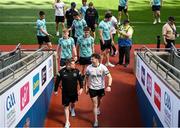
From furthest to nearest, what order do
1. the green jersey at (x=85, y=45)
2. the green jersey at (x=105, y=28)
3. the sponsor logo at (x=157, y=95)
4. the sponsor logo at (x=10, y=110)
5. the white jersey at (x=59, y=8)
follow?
1. the white jersey at (x=59, y=8)
2. the green jersey at (x=105, y=28)
3. the green jersey at (x=85, y=45)
4. the sponsor logo at (x=157, y=95)
5. the sponsor logo at (x=10, y=110)

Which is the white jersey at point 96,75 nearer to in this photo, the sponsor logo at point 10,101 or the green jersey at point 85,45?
the green jersey at point 85,45

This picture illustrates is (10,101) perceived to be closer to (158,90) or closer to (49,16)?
(158,90)

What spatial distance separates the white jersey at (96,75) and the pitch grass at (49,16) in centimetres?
1006

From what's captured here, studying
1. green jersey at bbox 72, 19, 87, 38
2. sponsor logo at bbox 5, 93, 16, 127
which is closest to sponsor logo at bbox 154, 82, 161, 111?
sponsor logo at bbox 5, 93, 16, 127

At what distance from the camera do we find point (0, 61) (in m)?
11.8

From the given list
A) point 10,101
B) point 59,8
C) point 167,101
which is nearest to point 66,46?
point 10,101

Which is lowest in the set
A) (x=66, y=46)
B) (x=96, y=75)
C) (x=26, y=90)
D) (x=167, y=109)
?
(x=167, y=109)

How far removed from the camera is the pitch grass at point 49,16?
2233 cm

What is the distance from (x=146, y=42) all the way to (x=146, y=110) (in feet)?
33.8

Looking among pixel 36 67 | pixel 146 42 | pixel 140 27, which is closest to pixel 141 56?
pixel 36 67

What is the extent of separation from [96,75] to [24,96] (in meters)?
2.18

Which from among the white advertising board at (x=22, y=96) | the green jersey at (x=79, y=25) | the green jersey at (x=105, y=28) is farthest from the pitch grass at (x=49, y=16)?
the white advertising board at (x=22, y=96)

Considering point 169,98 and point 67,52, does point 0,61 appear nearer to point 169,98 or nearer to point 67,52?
point 67,52

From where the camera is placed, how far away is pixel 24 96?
31.0 feet
